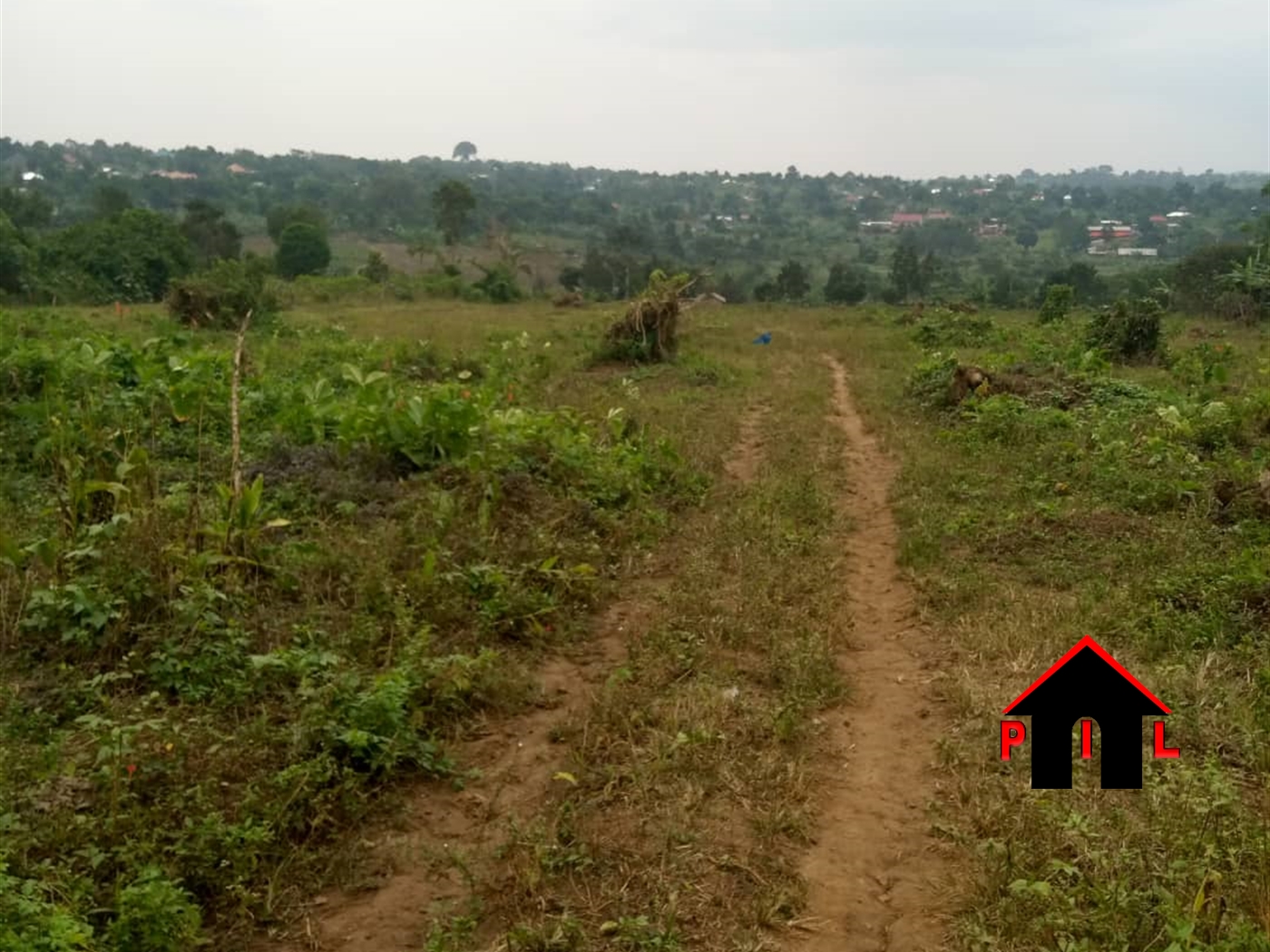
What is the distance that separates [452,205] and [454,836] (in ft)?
131

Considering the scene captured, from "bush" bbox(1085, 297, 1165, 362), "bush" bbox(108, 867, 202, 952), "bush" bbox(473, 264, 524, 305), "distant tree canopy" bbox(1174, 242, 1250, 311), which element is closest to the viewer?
"bush" bbox(108, 867, 202, 952)

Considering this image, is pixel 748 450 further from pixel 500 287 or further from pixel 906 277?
pixel 906 277

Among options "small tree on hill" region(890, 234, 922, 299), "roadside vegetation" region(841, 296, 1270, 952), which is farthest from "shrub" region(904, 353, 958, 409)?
"small tree on hill" region(890, 234, 922, 299)

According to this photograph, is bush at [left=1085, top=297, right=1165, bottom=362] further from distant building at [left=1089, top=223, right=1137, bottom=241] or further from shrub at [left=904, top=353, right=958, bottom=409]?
distant building at [left=1089, top=223, right=1137, bottom=241]

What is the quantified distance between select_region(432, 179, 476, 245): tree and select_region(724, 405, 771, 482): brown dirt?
3107 centimetres

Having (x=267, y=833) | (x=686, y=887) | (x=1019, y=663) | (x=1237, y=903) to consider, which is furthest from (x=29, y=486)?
(x=1237, y=903)

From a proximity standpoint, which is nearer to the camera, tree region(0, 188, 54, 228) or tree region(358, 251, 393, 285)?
tree region(358, 251, 393, 285)

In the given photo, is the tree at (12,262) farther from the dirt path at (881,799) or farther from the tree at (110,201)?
the dirt path at (881,799)

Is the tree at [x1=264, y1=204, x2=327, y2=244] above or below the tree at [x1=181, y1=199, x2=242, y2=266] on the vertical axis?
above

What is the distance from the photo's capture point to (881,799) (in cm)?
409

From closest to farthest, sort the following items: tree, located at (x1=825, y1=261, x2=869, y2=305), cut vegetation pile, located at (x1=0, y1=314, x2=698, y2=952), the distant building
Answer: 1. cut vegetation pile, located at (x1=0, y1=314, x2=698, y2=952)
2. tree, located at (x1=825, y1=261, x2=869, y2=305)
3. the distant building

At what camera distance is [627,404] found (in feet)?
39.2

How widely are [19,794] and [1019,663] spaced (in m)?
4.43

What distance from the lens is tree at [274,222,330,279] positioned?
34.0 m
